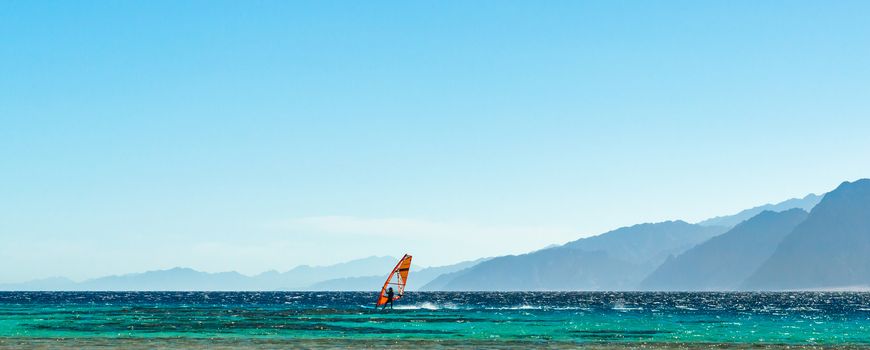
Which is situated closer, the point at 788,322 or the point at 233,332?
the point at 233,332

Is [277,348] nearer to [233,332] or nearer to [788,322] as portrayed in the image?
[233,332]

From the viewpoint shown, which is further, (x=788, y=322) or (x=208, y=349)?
(x=788, y=322)

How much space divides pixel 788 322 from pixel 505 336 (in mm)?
45502

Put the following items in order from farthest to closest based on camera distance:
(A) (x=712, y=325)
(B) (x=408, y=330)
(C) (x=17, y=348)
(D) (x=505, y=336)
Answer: (A) (x=712, y=325) < (B) (x=408, y=330) < (D) (x=505, y=336) < (C) (x=17, y=348)

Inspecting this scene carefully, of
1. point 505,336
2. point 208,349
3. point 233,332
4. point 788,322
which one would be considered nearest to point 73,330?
point 233,332

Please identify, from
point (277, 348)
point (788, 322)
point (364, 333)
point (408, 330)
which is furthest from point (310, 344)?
point (788, 322)

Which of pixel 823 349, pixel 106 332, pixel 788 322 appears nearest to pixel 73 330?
pixel 106 332

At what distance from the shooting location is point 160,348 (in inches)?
2279

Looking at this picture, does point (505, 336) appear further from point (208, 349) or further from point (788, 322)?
point (788, 322)

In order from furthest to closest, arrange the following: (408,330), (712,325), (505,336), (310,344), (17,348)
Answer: (712,325) < (408,330) < (505,336) < (310,344) < (17,348)

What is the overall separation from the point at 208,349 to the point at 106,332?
79.1ft

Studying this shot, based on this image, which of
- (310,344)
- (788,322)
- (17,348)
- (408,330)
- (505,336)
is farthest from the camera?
(788,322)

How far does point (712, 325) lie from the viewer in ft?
324

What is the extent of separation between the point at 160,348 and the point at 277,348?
22.0ft
